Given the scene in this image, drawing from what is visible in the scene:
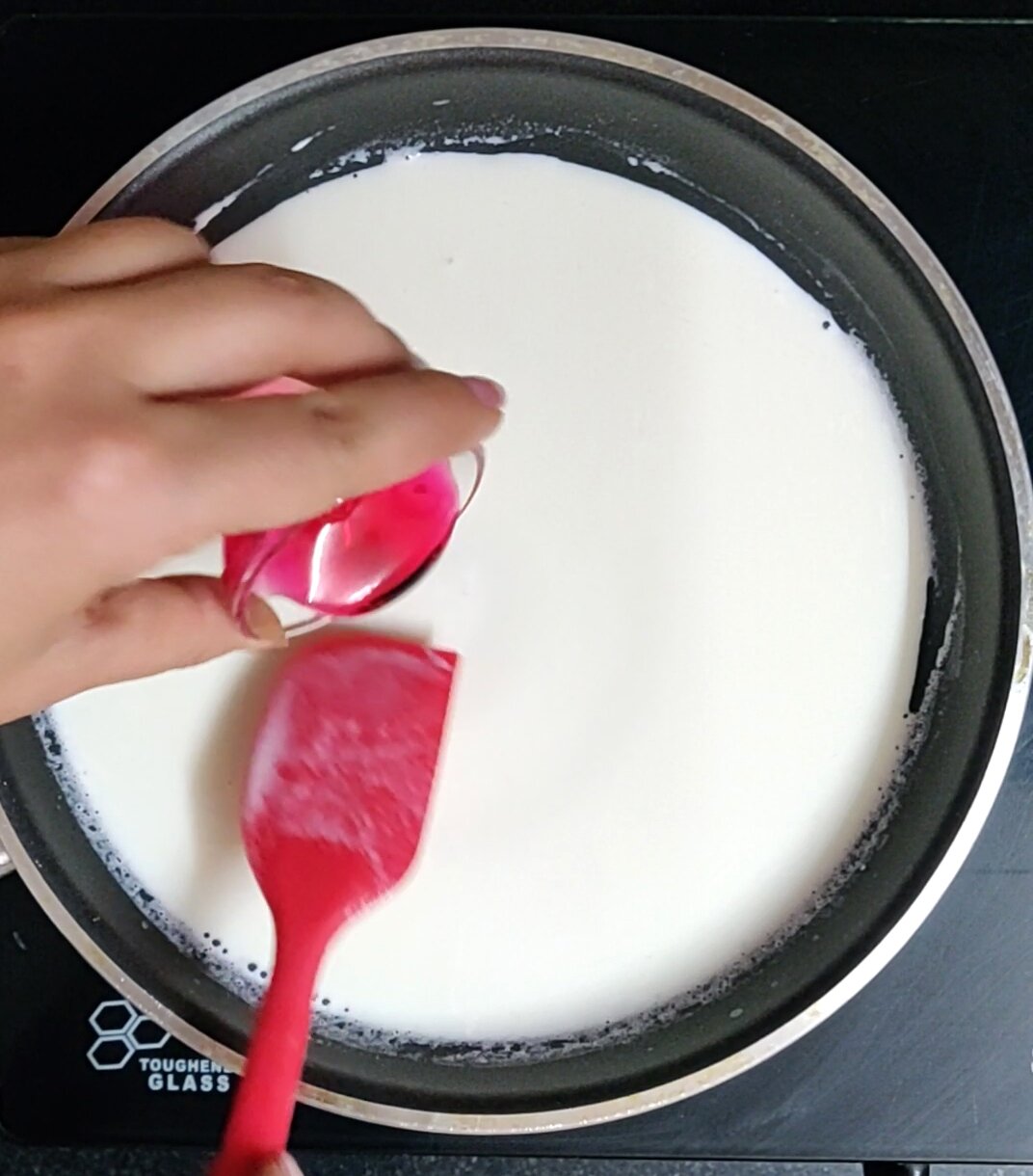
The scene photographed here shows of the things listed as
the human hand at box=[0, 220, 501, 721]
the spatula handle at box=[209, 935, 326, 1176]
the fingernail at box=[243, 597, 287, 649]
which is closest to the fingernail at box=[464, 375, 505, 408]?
the human hand at box=[0, 220, 501, 721]

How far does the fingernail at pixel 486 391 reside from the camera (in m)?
0.59

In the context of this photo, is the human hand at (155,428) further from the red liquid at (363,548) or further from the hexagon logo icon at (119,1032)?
the hexagon logo icon at (119,1032)

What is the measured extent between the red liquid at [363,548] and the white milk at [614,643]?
5 centimetres

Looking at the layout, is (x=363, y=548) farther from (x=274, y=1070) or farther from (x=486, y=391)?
(x=274, y=1070)

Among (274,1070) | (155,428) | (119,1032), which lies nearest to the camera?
(155,428)

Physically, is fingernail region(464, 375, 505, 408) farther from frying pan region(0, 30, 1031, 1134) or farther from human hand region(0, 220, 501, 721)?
frying pan region(0, 30, 1031, 1134)

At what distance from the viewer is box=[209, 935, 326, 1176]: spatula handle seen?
0.57m

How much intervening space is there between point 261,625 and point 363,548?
3.1 inches

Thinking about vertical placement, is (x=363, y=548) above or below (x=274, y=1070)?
above

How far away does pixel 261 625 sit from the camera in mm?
600

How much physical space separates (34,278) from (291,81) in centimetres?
22

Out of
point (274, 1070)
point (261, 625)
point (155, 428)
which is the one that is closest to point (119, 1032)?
point (274, 1070)

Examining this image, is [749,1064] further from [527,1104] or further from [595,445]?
A: [595,445]

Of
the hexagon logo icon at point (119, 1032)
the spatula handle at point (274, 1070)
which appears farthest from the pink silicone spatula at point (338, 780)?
the hexagon logo icon at point (119, 1032)
